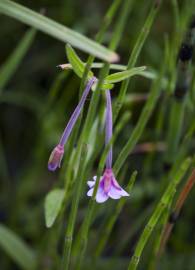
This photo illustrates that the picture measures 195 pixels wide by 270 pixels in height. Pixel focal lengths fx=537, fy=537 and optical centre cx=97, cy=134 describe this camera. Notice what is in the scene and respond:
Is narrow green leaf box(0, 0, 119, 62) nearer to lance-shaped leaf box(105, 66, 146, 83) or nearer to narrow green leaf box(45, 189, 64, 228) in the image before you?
lance-shaped leaf box(105, 66, 146, 83)

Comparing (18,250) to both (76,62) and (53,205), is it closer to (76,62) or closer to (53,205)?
(53,205)

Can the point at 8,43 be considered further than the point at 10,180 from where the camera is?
Yes

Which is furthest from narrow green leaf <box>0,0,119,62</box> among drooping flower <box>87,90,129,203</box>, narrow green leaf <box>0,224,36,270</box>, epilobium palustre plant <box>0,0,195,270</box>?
narrow green leaf <box>0,224,36,270</box>

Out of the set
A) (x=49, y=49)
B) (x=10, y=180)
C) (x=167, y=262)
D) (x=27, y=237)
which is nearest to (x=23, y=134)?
(x=10, y=180)

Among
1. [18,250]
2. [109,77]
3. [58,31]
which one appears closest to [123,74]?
[109,77]

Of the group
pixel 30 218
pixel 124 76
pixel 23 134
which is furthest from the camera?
pixel 23 134

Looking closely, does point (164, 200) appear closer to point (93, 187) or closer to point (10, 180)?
point (93, 187)

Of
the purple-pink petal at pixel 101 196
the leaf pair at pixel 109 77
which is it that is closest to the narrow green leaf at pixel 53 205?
the purple-pink petal at pixel 101 196

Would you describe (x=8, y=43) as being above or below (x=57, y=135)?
above
